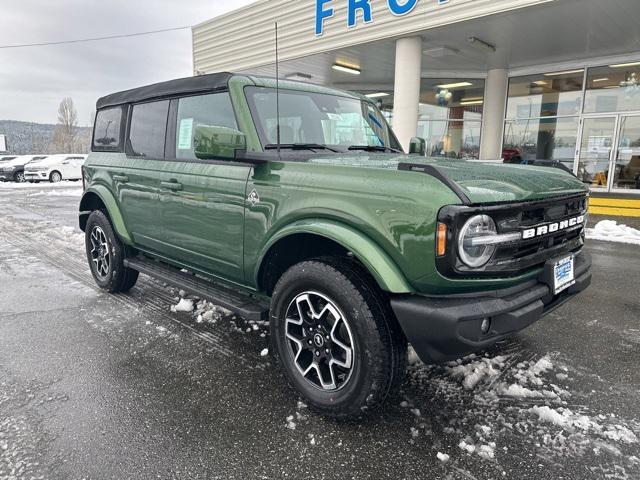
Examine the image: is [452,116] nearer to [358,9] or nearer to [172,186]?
[358,9]

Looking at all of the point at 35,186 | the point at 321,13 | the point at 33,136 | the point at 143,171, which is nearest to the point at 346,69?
the point at 321,13

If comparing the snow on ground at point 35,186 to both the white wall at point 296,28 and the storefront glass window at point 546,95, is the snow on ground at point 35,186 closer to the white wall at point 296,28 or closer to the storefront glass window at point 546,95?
the white wall at point 296,28

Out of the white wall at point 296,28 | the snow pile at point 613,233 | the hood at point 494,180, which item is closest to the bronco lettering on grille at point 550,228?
the hood at point 494,180

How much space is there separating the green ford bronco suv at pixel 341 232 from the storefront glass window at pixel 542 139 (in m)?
10.6

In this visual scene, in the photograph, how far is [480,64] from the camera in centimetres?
1259

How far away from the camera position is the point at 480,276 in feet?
7.16

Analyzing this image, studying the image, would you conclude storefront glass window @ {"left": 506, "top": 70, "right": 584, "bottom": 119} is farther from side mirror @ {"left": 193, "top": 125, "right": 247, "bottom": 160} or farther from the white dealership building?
side mirror @ {"left": 193, "top": 125, "right": 247, "bottom": 160}

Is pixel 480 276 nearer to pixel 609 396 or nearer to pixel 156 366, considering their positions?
pixel 609 396

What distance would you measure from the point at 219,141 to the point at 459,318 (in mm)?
1673

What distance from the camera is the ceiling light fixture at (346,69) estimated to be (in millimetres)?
12797

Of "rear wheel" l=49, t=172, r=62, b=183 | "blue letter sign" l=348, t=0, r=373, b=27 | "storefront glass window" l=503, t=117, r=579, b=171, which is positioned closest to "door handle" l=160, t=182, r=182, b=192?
"blue letter sign" l=348, t=0, r=373, b=27

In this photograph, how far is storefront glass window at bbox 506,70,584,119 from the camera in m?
12.2

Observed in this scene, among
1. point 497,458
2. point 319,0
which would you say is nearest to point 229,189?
point 497,458

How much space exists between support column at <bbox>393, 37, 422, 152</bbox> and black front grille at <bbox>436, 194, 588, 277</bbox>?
7780 millimetres
